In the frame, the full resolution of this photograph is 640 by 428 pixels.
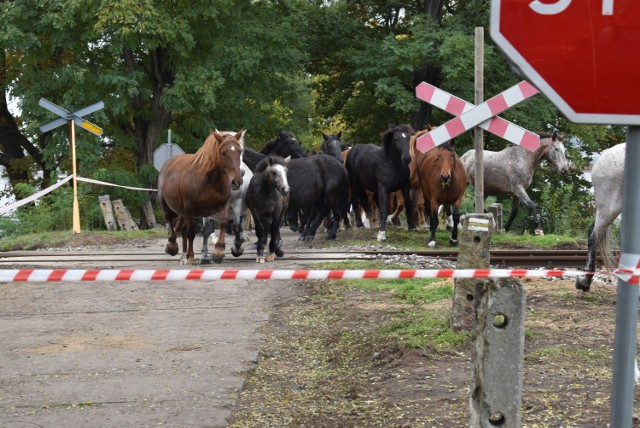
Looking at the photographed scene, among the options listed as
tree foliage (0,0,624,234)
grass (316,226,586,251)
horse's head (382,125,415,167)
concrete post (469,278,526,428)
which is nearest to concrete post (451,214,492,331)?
concrete post (469,278,526,428)

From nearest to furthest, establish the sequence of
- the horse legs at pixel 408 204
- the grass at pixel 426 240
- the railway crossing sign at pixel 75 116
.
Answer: the grass at pixel 426 240
the horse legs at pixel 408 204
the railway crossing sign at pixel 75 116

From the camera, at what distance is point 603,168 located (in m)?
10.9

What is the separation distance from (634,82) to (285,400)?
390 cm

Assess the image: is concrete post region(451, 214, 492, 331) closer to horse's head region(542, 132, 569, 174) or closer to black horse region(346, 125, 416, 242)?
black horse region(346, 125, 416, 242)

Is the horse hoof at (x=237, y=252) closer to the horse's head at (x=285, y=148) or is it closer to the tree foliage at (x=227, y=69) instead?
the horse's head at (x=285, y=148)

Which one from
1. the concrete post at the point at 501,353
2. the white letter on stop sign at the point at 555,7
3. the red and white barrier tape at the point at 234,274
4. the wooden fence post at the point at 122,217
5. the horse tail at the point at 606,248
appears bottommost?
the wooden fence post at the point at 122,217

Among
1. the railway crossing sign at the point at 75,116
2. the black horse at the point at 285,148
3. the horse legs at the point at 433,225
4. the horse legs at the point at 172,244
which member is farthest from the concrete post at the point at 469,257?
the railway crossing sign at the point at 75,116

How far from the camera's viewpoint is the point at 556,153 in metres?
23.8

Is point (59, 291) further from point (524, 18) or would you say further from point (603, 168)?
point (524, 18)

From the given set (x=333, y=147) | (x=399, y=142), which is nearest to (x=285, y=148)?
(x=333, y=147)

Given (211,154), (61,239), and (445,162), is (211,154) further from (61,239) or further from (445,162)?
(61,239)

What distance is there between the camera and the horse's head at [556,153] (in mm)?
23650

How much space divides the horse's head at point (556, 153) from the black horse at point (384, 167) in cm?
372

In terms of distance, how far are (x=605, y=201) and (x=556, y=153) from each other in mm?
13148
